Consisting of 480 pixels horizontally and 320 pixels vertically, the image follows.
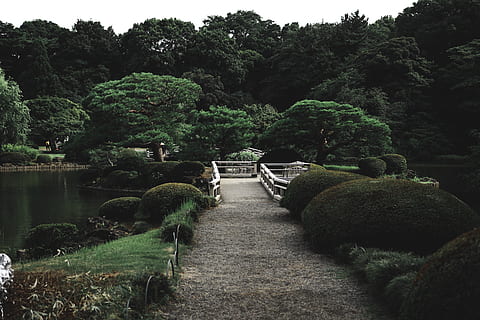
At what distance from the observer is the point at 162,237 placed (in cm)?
859

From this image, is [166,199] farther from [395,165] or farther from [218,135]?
[395,165]

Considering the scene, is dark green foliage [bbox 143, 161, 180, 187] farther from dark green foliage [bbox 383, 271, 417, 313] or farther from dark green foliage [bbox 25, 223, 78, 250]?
dark green foliage [bbox 383, 271, 417, 313]

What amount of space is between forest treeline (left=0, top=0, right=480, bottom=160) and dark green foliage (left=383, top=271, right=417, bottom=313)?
76.1ft

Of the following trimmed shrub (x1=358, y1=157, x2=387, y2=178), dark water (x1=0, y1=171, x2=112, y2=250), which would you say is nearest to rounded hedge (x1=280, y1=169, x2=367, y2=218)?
dark water (x1=0, y1=171, x2=112, y2=250)

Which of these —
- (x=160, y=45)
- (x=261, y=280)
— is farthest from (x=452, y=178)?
(x=160, y=45)

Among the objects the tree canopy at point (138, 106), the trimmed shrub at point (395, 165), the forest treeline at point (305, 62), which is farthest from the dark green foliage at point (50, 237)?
the forest treeline at point (305, 62)

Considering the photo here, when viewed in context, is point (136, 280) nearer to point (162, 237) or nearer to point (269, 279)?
point (269, 279)

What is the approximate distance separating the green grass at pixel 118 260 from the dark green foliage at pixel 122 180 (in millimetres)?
15049

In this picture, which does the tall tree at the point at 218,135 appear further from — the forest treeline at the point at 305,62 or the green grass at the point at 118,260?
the green grass at the point at 118,260

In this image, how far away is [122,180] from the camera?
2338cm

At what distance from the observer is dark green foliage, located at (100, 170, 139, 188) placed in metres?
23.3

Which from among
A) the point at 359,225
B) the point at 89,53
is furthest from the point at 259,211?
the point at 89,53

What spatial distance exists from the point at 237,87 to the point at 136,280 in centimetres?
4485

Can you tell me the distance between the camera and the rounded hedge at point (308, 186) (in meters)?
10.3
